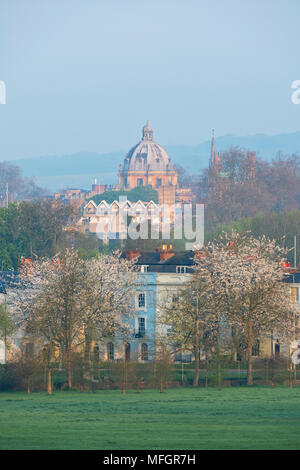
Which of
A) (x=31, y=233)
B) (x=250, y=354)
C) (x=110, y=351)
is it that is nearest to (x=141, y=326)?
(x=110, y=351)

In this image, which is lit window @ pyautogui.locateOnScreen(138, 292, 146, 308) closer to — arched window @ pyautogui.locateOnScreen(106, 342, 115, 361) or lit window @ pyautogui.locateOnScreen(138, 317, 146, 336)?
lit window @ pyautogui.locateOnScreen(138, 317, 146, 336)

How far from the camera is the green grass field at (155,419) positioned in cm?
4931

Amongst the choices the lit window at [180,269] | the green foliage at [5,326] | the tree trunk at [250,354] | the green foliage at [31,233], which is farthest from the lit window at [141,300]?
the green foliage at [31,233]

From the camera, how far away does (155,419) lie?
2292 inches

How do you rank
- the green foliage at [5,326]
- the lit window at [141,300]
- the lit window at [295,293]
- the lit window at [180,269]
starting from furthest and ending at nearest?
the lit window at [180,269] → the lit window at [141,300] → the lit window at [295,293] → the green foliage at [5,326]

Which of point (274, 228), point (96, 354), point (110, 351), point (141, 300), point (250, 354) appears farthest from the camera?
point (274, 228)

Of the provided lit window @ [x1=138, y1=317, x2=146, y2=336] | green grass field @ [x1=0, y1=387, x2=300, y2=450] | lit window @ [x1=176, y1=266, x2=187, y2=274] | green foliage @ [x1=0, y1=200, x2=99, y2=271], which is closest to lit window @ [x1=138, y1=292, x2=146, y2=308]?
lit window @ [x1=138, y1=317, x2=146, y2=336]

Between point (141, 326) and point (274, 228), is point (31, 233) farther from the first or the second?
point (141, 326)

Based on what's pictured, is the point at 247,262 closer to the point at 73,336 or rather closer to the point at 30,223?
the point at 73,336

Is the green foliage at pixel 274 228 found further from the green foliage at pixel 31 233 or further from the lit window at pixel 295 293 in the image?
the lit window at pixel 295 293

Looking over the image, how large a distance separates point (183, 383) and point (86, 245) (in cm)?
10019

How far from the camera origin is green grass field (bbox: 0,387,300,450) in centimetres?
4931

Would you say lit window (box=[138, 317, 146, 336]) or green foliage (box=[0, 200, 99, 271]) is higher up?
green foliage (box=[0, 200, 99, 271])

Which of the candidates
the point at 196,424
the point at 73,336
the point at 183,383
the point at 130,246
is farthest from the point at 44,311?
the point at 130,246
